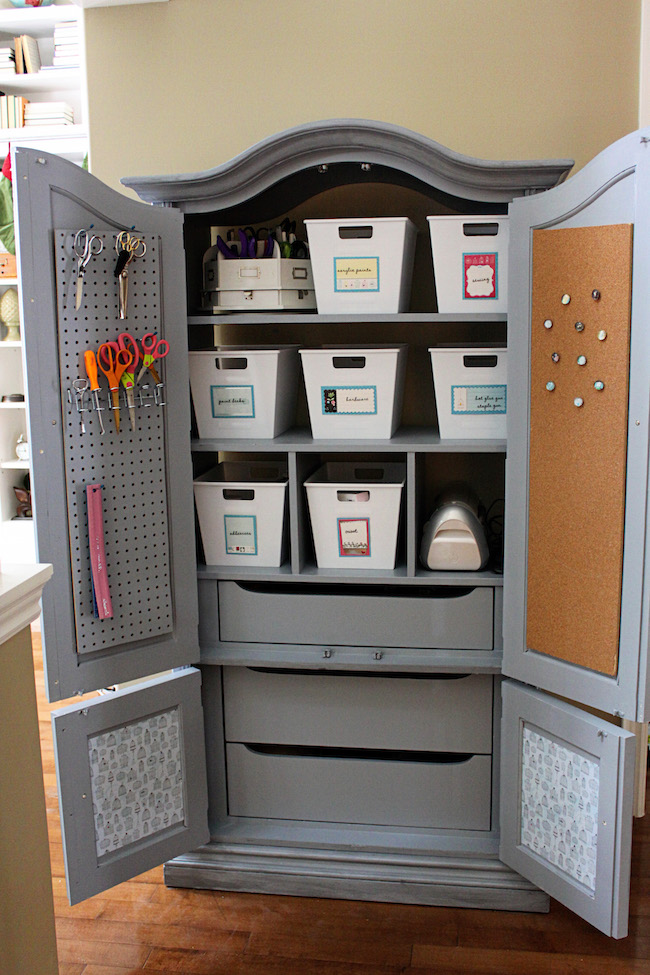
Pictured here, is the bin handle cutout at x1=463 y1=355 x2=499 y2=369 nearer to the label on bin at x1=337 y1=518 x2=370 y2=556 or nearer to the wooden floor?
the label on bin at x1=337 y1=518 x2=370 y2=556

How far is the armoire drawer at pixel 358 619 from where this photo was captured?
80.7 inches

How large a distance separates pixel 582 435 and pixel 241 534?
0.85 metres

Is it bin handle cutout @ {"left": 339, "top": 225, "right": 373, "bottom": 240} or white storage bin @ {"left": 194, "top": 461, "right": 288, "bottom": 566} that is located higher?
bin handle cutout @ {"left": 339, "top": 225, "right": 373, "bottom": 240}

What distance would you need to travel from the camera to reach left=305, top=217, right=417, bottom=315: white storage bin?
196 centimetres

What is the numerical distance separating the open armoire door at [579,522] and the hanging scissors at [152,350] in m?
0.76

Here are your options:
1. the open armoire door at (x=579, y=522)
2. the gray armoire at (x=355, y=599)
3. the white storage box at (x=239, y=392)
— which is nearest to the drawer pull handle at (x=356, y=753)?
the gray armoire at (x=355, y=599)

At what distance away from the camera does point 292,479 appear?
6.73 ft

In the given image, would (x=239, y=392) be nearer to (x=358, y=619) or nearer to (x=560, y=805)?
(x=358, y=619)

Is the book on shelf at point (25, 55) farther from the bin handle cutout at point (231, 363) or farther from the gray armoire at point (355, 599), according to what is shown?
the bin handle cutout at point (231, 363)

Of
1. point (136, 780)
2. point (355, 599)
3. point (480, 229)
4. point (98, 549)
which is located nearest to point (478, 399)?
point (480, 229)

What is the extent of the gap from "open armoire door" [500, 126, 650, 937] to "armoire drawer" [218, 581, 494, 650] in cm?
11

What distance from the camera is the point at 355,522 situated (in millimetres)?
2076

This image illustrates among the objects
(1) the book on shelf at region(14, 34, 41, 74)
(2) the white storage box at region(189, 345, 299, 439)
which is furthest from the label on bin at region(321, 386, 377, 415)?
(1) the book on shelf at region(14, 34, 41, 74)

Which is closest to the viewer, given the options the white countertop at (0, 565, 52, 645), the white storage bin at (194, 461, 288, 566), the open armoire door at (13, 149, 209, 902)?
the white countertop at (0, 565, 52, 645)
